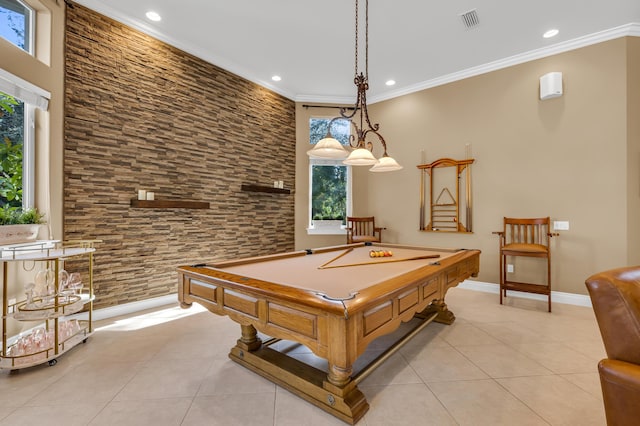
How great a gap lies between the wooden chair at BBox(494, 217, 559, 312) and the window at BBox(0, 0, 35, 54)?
5.55m

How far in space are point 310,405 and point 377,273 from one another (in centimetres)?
91

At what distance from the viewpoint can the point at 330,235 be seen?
534 centimetres

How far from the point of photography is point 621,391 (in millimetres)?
965

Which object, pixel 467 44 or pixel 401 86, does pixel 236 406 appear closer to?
pixel 467 44

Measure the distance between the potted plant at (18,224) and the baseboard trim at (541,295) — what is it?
16.9 ft

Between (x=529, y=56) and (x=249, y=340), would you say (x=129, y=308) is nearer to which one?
(x=249, y=340)

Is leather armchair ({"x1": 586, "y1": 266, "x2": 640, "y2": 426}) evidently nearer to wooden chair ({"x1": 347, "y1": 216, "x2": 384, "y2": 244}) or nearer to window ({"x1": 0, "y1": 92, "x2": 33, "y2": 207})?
wooden chair ({"x1": 347, "y1": 216, "x2": 384, "y2": 244})

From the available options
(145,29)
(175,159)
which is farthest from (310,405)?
(145,29)

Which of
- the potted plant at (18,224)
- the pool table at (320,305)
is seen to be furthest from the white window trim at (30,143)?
the pool table at (320,305)

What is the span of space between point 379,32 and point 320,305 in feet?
11.5

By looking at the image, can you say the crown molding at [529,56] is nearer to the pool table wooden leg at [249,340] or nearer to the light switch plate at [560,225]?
the light switch plate at [560,225]

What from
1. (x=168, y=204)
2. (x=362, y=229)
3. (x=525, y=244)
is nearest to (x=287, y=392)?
(x=168, y=204)

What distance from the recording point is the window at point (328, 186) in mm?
5461

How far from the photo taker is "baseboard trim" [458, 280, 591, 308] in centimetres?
356
